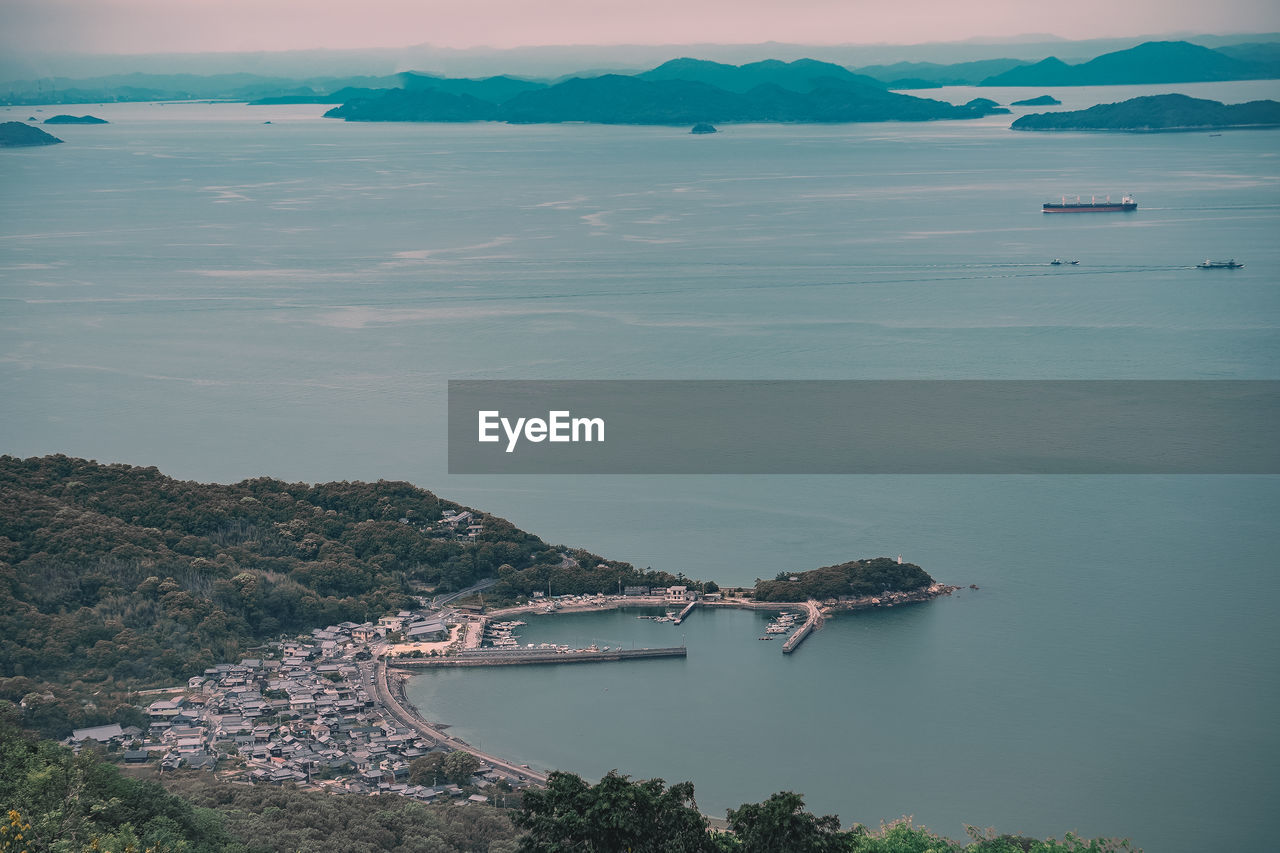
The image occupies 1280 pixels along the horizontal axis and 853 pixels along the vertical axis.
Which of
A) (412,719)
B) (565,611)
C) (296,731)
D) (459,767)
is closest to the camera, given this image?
(459,767)

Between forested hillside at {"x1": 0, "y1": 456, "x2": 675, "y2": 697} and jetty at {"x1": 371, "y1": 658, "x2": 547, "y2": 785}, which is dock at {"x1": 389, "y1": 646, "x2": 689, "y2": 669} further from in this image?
forested hillside at {"x1": 0, "y1": 456, "x2": 675, "y2": 697}

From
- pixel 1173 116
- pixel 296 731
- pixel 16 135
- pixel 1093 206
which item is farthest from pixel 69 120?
pixel 296 731

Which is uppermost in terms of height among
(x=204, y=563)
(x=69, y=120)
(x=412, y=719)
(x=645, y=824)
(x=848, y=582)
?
(x=69, y=120)

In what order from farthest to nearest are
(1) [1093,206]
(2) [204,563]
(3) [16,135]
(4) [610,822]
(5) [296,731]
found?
(3) [16,135] → (1) [1093,206] → (2) [204,563] → (5) [296,731] → (4) [610,822]

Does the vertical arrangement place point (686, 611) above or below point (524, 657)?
above

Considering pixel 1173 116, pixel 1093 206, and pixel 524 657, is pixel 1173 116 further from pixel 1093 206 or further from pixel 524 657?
pixel 524 657

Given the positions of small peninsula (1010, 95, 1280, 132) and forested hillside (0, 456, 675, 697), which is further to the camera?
small peninsula (1010, 95, 1280, 132)

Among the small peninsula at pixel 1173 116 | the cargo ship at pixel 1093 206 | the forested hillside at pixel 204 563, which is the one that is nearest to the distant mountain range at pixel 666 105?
the small peninsula at pixel 1173 116

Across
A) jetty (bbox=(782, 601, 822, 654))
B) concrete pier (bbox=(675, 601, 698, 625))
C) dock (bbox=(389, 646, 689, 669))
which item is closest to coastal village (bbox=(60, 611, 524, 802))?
dock (bbox=(389, 646, 689, 669))
